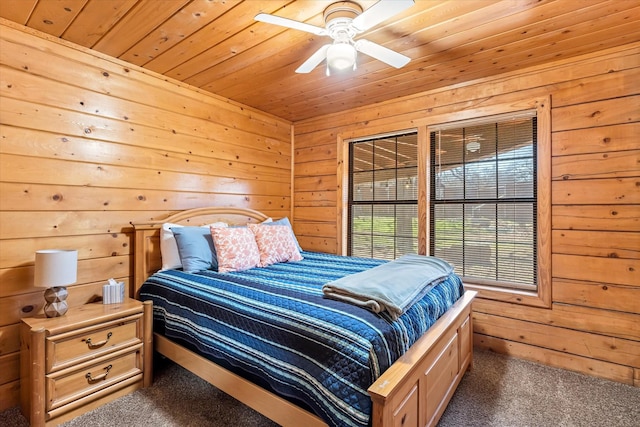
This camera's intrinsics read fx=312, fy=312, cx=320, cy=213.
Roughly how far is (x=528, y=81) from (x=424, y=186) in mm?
1191

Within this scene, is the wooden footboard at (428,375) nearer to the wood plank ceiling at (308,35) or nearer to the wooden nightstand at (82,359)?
the wooden nightstand at (82,359)

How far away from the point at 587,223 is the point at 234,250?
270cm

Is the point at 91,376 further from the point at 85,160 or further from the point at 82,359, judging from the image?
the point at 85,160

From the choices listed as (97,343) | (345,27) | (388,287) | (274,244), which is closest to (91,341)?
(97,343)

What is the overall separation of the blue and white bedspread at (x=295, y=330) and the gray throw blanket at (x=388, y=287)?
43mm

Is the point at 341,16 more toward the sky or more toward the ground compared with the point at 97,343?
more toward the sky

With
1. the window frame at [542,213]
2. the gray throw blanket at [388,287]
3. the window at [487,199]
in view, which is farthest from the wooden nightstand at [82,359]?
the window frame at [542,213]

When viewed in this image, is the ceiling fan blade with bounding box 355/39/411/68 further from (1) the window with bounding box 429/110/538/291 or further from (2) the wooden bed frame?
(2) the wooden bed frame

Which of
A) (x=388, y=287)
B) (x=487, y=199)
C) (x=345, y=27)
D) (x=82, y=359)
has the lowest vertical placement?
(x=82, y=359)

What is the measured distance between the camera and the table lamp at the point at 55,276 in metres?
1.82

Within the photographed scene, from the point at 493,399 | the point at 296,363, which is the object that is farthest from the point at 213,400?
the point at 493,399

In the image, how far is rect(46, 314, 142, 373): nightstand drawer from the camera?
1.72 meters

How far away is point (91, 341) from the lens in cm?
187

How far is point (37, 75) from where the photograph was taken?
2070mm
